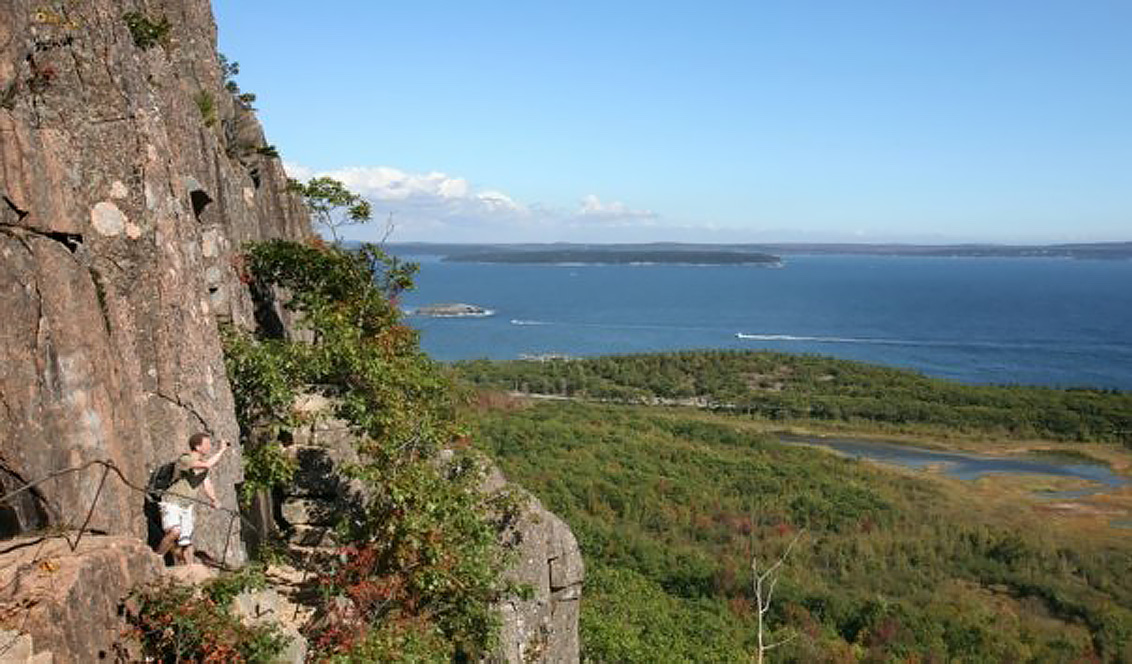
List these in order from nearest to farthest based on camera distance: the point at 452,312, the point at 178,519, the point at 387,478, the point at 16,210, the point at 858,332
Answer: the point at 16,210 < the point at 178,519 < the point at 387,478 < the point at 858,332 < the point at 452,312

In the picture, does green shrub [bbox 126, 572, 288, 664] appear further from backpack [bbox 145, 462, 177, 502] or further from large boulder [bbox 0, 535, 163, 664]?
backpack [bbox 145, 462, 177, 502]

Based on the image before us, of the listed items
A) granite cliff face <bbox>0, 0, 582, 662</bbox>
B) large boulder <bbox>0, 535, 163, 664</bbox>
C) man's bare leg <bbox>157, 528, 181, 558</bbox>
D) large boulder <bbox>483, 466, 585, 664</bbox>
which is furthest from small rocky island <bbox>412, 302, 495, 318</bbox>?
large boulder <bbox>0, 535, 163, 664</bbox>

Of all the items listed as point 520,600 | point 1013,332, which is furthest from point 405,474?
point 1013,332

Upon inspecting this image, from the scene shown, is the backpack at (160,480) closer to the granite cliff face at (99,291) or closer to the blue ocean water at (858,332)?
the granite cliff face at (99,291)

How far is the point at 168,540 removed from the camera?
9055 millimetres

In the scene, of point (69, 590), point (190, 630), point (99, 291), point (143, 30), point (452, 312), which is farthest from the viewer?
point (452, 312)

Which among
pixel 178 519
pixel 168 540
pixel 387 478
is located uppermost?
pixel 178 519

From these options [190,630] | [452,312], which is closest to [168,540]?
[190,630]

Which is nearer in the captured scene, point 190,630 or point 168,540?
point 190,630

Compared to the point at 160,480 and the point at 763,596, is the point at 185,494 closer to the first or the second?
the point at 160,480

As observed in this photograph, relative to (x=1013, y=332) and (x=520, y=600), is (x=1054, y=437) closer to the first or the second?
(x=520, y=600)

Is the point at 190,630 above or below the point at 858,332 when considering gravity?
above

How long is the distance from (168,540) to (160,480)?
0.80 metres

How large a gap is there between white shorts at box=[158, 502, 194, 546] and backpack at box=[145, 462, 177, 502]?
20 cm
